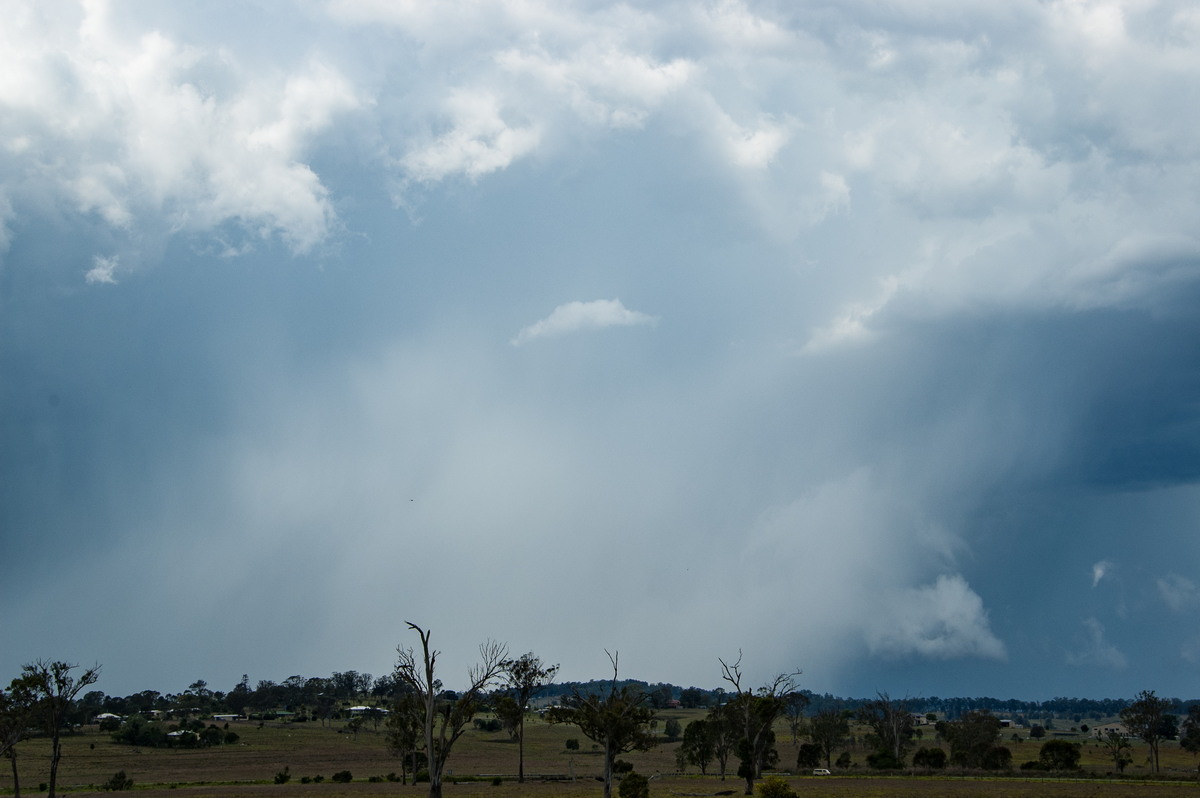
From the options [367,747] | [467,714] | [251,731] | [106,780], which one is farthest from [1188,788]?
[251,731]

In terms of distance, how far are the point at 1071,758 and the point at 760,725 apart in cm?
3945

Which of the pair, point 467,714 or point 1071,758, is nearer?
point 467,714

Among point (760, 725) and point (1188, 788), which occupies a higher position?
point (760, 725)

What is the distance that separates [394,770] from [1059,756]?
224 ft

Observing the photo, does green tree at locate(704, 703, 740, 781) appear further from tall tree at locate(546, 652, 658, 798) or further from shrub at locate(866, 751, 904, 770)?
tall tree at locate(546, 652, 658, 798)

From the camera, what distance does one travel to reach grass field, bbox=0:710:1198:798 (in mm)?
66625

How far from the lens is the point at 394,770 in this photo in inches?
3996

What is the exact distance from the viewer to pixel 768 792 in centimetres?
4500

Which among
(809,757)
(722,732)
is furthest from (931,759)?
(722,732)

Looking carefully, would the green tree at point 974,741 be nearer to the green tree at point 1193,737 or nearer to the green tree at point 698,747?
the green tree at point 698,747

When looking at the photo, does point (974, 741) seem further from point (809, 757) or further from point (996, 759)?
point (809, 757)

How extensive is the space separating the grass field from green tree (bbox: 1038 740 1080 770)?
2268 mm

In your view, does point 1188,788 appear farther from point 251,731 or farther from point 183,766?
point 251,731

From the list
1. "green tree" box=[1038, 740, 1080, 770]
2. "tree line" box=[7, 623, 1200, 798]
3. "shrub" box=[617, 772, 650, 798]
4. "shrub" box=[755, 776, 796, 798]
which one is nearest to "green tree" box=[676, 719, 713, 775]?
"tree line" box=[7, 623, 1200, 798]
